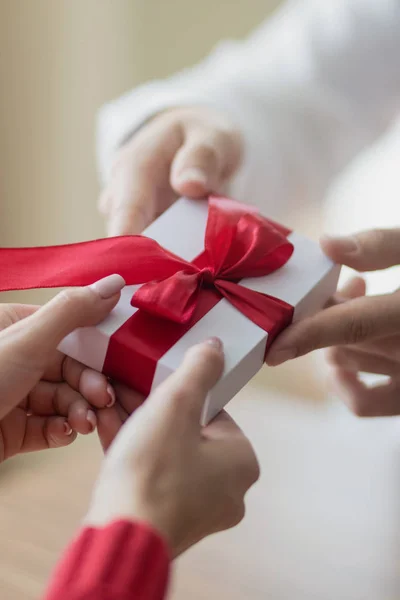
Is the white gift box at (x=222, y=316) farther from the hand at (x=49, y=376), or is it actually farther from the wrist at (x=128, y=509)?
the wrist at (x=128, y=509)

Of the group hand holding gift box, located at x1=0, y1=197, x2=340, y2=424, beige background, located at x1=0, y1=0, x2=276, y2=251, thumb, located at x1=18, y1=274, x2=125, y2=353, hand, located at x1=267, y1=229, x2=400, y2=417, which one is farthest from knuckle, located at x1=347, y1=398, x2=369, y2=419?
beige background, located at x1=0, y1=0, x2=276, y2=251

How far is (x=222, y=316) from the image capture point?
635 millimetres

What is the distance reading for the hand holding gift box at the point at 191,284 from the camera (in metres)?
0.60

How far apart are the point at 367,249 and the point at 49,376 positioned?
37 cm

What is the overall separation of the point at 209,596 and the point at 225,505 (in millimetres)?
314

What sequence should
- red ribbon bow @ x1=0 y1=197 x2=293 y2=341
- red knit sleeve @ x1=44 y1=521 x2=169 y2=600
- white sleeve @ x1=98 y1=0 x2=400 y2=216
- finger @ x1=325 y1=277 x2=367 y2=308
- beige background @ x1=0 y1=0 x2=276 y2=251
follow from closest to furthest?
red knit sleeve @ x1=44 y1=521 x2=169 y2=600, red ribbon bow @ x1=0 y1=197 x2=293 y2=341, finger @ x1=325 y1=277 x2=367 y2=308, white sleeve @ x1=98 y1=0 x2=400 y2=216, beige background @ x1=0 y1=0 x2=276 y2=251

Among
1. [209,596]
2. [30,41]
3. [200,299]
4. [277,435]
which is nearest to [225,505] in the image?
[200,299]

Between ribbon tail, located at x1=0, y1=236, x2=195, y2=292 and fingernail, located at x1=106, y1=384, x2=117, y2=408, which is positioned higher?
ribbon tail, located at x1=0, y1=236, x2=195, y2=292

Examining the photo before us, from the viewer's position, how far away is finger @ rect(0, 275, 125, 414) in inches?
22.4

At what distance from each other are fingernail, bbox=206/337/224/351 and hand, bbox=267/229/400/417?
8 centimetres

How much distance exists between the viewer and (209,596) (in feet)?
2.65

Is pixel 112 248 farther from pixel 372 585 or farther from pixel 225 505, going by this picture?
pixel 372 585

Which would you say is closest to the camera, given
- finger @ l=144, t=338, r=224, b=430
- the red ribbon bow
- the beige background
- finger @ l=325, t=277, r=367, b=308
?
finger @ l=144, t=338, r=224, b=430

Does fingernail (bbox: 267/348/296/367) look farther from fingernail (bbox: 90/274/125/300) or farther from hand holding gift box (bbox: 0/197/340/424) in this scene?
fingernail (bbox: 90/274/125/300)
